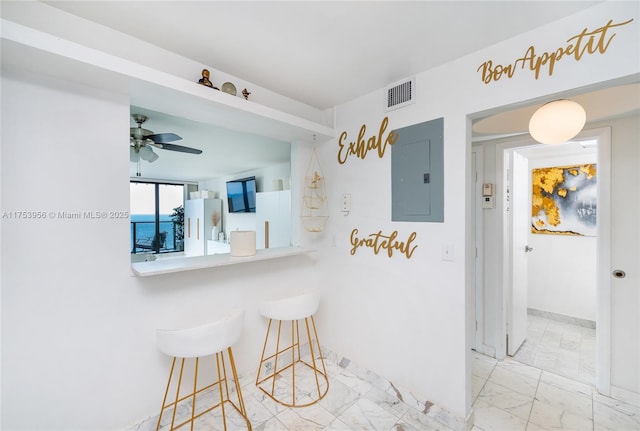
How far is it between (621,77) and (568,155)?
2.70 m

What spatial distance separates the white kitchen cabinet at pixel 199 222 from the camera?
5844 millimetres

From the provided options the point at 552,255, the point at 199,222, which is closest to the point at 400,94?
the point at 552,255

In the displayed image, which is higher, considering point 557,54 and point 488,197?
point 557,54

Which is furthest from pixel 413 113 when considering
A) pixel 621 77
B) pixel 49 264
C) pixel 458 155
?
pixel 49 264

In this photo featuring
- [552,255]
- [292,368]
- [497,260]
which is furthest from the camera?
[552,255]

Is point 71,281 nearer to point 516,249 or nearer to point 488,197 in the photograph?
point 488,197

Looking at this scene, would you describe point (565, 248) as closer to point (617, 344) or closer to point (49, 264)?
point (617, 344)

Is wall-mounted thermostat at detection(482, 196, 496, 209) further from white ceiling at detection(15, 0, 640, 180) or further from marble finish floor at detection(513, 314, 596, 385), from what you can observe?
marble finish floor at detection(513, 314, 596, 385)

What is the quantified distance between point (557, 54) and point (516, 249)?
75.6 inches

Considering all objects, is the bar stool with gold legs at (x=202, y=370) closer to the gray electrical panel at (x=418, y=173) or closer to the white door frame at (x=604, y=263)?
the gray electrical panel at (x=418, y=173)

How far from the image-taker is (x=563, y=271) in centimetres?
341

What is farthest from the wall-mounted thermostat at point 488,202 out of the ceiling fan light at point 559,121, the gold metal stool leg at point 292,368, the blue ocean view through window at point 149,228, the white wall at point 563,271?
the blue ocean view through window at point 149,228

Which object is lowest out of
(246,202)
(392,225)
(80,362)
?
(80,362)

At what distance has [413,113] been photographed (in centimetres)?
192
